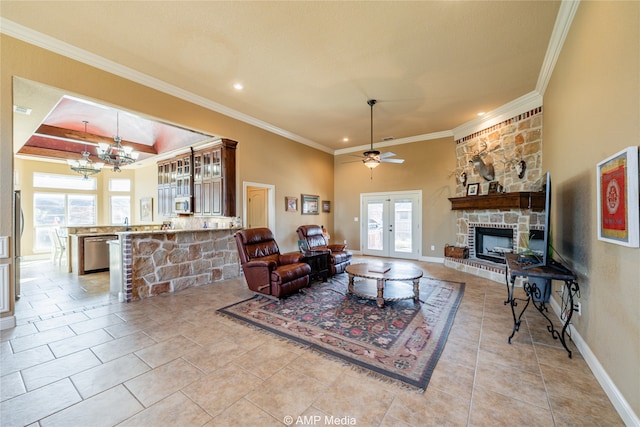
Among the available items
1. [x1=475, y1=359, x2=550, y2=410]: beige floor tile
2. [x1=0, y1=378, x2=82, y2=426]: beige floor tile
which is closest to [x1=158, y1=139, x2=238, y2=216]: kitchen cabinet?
[x1=0, y1=378, x2=82, y2=426]: beige floor tile

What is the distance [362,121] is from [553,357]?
5.26 meters

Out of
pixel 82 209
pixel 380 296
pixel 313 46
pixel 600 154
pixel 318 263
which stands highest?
pixel 313 46

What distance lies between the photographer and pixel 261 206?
21.7 feet

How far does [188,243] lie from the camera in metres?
4.72

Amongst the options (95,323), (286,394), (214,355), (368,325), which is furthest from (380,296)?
(95,323)

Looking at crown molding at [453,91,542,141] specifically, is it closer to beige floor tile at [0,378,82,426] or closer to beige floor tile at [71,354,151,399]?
beige floor tile at [71,354,151,399]

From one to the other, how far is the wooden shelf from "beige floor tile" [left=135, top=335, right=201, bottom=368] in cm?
564

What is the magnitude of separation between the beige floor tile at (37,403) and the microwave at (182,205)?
5.09m

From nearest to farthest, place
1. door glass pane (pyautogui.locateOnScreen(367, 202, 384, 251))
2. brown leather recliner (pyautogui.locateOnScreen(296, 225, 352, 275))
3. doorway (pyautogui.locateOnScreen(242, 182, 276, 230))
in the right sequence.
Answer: brown leather recliner (pyautogui.locateOnScreen(296, 225, 352, 275))
doorway (pyautogui.locateOnScreen(242, 182, 276, 230))
door glass pane (pyautogui.locateOnScreen(367, 202, 384, 251))

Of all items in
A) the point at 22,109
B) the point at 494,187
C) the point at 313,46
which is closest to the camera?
the point at 313,46

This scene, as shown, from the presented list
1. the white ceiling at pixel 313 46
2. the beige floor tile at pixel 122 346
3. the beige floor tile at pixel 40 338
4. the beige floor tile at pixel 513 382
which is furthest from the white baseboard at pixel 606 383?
the beige floor tile at pixel 40 338

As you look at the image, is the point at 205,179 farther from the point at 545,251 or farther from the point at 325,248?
the point at 545,251

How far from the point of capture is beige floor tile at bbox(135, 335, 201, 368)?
7.64 feet

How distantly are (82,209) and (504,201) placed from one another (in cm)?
1273
